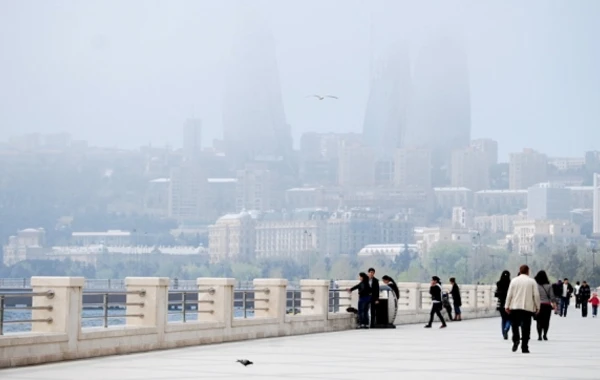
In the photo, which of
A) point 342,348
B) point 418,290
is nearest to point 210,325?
point 342,348

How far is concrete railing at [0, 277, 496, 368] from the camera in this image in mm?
20934

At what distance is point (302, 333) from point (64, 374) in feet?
46.0

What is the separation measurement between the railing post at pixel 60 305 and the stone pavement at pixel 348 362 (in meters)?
0.62

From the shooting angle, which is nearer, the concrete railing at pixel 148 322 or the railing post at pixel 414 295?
the concrete railing at pixel 148 322

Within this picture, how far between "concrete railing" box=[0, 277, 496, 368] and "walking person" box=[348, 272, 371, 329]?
1.44 feet

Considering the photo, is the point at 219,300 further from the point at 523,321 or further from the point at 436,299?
the point at 436,299

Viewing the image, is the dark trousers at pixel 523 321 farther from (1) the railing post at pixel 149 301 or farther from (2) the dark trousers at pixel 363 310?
(2) the dark trousers at pixel 363 310

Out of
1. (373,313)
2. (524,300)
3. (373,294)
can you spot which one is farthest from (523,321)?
(373,313)

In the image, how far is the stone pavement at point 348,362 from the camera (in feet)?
63.7

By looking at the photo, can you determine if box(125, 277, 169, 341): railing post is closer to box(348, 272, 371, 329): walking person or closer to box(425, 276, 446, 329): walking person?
box(348, 272, 371, 329): walking person

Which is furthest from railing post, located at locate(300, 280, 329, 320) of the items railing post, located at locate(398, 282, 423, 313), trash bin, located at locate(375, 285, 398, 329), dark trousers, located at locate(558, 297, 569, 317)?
dark trousers, located at locate(558, 297, 569, 317)

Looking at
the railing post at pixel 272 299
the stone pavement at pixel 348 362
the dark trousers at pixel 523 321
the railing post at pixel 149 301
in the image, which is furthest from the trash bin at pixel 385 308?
the railing post at pixel 149 301

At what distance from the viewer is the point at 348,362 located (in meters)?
22.3

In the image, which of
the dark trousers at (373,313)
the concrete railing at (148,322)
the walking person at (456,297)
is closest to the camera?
the concrete railing at (148,322)
